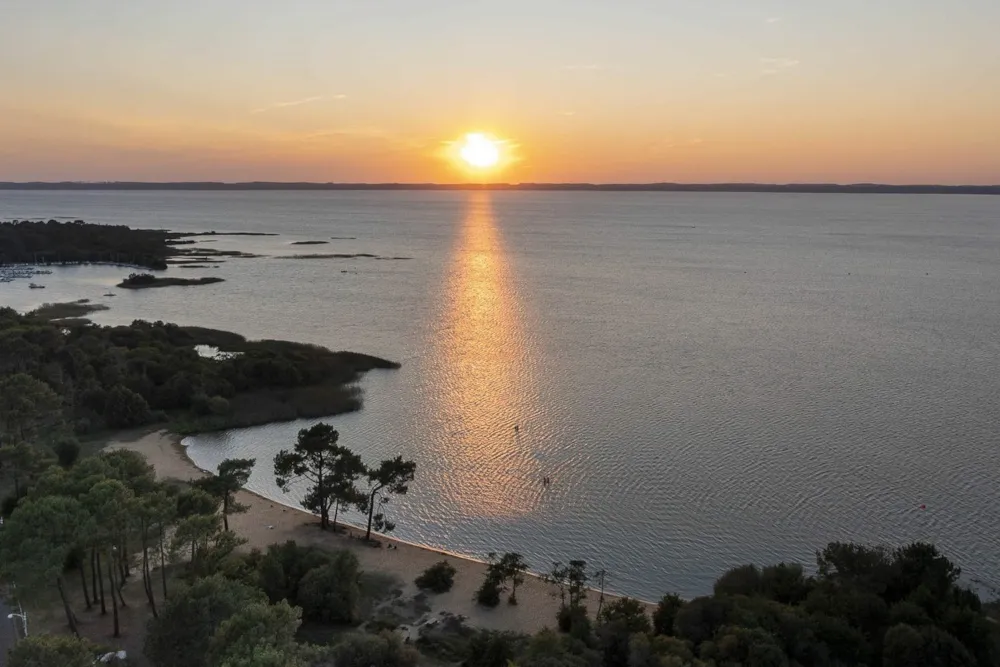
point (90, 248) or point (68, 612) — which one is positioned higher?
point (90, 248)

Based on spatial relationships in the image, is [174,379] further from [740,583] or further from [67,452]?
[740,583]

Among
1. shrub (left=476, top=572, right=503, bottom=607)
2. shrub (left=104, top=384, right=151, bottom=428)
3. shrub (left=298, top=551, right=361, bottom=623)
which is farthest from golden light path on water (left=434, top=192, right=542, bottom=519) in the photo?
shrub (left=104, top=384, right=151, bottom=428)

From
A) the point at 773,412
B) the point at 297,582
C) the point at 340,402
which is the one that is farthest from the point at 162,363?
the point at 773,412

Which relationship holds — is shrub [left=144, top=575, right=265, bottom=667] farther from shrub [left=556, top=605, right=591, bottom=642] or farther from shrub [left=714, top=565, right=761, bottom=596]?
shrub [left=714, top=565, right=761, bottom=596]

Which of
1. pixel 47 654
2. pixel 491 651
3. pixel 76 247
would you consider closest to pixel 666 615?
pixel 491 651

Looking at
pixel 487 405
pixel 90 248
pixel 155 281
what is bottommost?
pixel 487 405
